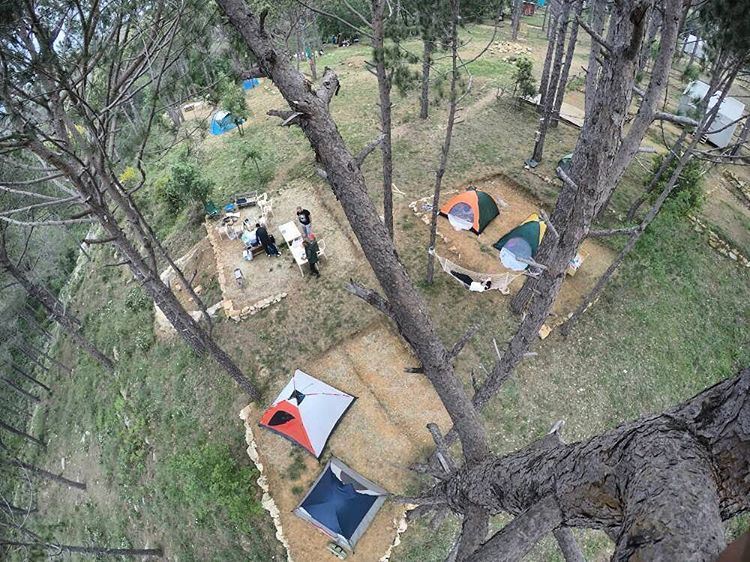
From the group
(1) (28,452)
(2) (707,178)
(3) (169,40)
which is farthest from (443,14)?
(1) (28,452)

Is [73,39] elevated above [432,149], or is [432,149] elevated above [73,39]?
[73,39]

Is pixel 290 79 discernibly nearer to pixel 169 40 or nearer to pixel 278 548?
pixel 169 40

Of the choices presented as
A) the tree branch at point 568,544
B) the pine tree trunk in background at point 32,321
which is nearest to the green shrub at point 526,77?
the tree branch at point 568,544

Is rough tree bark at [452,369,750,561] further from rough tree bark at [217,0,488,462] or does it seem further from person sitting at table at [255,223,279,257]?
person sitting at table at [255,223,279,257]

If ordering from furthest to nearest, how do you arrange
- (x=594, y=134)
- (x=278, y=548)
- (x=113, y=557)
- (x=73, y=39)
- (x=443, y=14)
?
(x=113, y=557) < (x=443, y=14) < (x=278, y=548) < (x=73, y=39) < (x=594, y=134)

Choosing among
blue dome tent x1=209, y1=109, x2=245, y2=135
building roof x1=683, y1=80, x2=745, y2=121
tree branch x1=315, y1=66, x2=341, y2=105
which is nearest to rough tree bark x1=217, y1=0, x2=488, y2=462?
tree branch x1=315, y1=66, x2=341, y2=105

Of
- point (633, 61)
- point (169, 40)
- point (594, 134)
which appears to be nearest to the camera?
point (633, 61)

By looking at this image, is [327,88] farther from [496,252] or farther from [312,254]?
[496,252]
